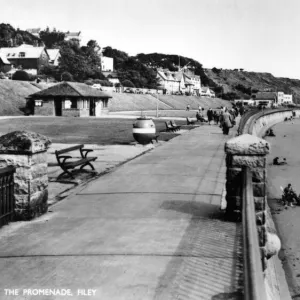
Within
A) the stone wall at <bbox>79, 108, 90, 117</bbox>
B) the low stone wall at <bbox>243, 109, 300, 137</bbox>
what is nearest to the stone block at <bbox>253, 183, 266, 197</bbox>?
the low stone wall at <bbox>243, 109, 300, 137</bbox>

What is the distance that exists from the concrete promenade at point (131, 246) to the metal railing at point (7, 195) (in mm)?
194

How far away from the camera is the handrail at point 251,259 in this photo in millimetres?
2818

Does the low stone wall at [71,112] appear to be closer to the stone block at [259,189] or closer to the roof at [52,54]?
the stone block at [259,189]

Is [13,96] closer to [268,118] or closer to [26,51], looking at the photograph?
[268,118]

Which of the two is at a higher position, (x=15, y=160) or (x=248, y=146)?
(x=248, y=146)

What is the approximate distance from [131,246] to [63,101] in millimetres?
48919

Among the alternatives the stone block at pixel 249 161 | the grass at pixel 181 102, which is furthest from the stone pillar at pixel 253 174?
the grass at pixel 181 102

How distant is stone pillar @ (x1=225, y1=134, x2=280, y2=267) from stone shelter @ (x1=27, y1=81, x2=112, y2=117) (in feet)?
152

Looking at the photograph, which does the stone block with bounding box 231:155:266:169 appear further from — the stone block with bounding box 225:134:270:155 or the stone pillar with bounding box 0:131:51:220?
the stone pillar with bounding box 0:131:51:220

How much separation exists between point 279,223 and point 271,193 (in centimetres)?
540

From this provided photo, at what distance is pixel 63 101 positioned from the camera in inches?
2098

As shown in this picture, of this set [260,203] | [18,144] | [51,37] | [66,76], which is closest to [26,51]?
[66,76]

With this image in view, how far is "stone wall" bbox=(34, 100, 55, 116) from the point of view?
53656 mm

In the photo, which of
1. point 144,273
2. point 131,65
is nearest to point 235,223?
point 144,273
